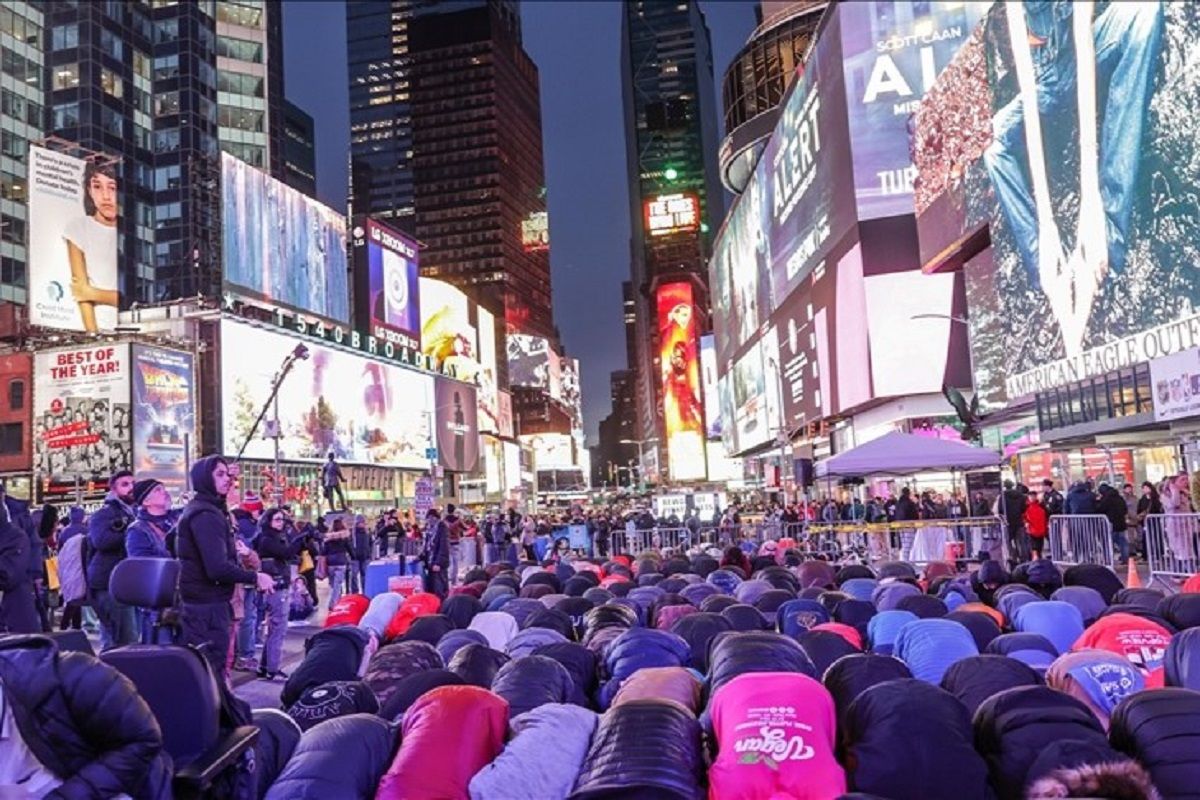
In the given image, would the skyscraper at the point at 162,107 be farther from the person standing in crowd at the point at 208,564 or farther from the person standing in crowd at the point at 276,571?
the person standing in crowd at the point at 208,564

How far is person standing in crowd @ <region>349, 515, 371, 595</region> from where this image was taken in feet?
71.1

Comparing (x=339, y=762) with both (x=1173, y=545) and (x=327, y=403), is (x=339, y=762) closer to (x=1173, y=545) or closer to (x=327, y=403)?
(x=1173, y=545)

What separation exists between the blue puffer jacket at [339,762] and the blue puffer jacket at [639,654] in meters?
2.33

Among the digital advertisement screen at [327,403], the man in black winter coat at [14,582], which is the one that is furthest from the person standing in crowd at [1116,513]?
the digital advertisement screen at [327,403]

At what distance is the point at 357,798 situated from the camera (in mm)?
4535

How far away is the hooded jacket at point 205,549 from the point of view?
8.24 metres

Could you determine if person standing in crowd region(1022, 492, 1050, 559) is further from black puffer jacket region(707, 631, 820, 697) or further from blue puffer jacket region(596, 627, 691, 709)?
black puffer jacket region(707, 631, 820, 697)

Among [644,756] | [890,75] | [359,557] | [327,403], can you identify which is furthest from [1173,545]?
[327,403]

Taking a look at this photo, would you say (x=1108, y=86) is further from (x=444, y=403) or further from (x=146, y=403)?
(x=444, y=403)

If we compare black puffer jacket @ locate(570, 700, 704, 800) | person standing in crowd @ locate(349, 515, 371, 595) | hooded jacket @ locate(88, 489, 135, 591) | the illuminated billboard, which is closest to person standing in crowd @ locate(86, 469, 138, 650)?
hooded jacket @ locate(88, 489, 135, 591)

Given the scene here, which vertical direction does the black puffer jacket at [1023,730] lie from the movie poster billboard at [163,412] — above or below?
below

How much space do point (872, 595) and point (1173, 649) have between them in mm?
5472

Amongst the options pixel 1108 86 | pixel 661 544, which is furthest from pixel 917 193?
pixel 661 544

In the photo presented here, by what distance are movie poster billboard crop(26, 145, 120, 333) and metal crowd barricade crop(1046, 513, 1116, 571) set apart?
36570 millimetres
